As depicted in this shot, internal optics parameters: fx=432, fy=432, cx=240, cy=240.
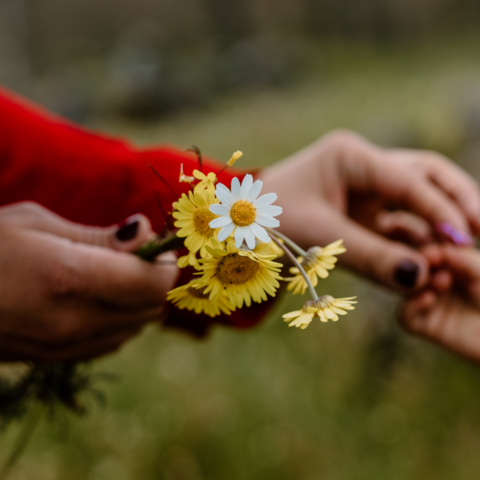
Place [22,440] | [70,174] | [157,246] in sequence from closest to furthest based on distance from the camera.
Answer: [157,246]
[70,174]
[22,440]

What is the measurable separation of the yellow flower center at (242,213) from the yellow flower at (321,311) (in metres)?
0.09

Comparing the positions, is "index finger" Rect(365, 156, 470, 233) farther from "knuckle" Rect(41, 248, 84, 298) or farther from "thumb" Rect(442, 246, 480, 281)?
"knuckle" Rect(41, 248, 84, 298)

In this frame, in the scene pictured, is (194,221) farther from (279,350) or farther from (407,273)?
(279,350)

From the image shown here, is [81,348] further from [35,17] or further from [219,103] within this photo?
[35,17]

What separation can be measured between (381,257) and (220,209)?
0.70m

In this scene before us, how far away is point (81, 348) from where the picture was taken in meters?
0.78

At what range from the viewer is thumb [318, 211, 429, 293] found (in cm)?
94

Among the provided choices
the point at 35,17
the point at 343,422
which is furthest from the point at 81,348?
the point at 35,17

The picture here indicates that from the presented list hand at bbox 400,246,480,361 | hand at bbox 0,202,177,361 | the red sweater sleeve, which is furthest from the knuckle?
hand at bbox 400,246,480,361

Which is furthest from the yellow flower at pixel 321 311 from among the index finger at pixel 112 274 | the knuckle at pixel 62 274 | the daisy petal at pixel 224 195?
the knuckle at pixel 62 274

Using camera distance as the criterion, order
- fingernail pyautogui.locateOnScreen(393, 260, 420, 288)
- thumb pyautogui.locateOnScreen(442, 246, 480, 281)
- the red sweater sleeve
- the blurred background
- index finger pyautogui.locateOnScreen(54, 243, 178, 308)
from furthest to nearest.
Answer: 1. the blurred background
2. thumb pyautogui.locateOnScreen(442, 246, 480, 281)
3. fingernail pyautogui.locateOnScreen(393, 260, 420, 288)
4. the red sweater sleeve
5. index finger pyautogui.locateOnScreen(54, 243, 178, 308)

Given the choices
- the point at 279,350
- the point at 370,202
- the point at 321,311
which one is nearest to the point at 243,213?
the point at 321,311

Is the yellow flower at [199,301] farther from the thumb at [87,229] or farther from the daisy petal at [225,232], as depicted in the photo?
the thumb at [87,229]

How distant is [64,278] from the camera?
0.62 m
